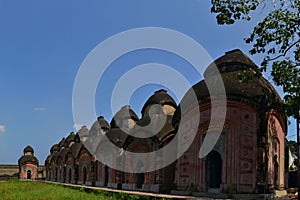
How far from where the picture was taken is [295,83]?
15.3 m

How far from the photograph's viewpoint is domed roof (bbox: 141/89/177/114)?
3053 cm

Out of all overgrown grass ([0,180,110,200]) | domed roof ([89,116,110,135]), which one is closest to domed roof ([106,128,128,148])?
overgrown grass ([0,180,110,200])

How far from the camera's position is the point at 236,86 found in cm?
1894

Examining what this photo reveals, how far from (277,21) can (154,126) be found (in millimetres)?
11957

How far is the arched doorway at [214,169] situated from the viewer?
1905 centimetres

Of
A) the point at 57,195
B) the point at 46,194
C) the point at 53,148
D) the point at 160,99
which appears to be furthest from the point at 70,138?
the point at 57,195

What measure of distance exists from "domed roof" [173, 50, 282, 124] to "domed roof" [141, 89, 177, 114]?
28.5ft

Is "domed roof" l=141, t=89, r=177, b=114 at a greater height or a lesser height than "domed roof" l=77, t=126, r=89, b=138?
greater

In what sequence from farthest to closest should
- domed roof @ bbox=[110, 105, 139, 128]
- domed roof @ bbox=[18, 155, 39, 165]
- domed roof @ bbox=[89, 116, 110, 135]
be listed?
domed roof @ bbox=[18, 155, 39, 165], domed roof @ bbox=[89, 116, 110, 135], domed roof @ bbox=[110, 105, 139, 128]

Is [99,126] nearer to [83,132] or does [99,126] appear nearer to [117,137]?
[83,132]

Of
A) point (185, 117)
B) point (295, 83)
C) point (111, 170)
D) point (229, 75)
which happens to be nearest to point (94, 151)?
point (111, 170)

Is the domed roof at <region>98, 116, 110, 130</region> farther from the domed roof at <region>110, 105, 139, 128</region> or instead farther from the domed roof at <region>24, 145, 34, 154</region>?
the domed roof at <region>24, 145, 34, 154</region>

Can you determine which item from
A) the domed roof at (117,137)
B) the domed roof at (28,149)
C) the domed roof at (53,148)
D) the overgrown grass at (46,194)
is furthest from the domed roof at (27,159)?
the overgrown grass at (46,194)

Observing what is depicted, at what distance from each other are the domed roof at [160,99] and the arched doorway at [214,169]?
11.2 meters
